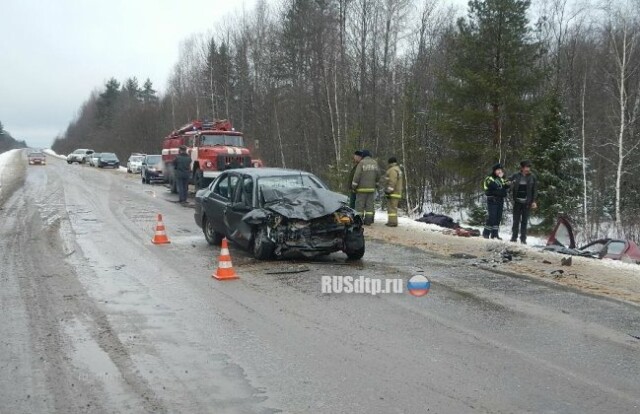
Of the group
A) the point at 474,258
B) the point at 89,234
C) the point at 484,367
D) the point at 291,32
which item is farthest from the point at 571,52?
the point at 484,367

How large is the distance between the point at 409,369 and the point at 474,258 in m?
5.86

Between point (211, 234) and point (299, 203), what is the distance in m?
2.51

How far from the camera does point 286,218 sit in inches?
355

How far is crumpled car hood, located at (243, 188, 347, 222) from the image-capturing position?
9117mm

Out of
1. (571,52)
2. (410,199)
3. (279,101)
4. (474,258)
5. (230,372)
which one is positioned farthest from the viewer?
(279,101)

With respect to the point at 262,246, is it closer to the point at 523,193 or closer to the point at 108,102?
the point at 523,193

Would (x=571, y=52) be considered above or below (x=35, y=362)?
above

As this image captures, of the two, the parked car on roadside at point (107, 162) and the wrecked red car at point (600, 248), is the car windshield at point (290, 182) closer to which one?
the wrecked red car at point (600, 248)

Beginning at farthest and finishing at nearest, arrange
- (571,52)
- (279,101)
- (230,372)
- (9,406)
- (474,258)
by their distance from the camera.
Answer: (279,101)
(571,52)
(474,258)
(230,372)
(9,406)

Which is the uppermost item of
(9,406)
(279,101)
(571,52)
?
(571,52)

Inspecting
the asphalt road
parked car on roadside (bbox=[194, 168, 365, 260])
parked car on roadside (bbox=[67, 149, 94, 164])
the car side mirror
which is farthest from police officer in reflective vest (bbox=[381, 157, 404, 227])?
parked car on roadside (bbox=[67, 149, 94, 164])

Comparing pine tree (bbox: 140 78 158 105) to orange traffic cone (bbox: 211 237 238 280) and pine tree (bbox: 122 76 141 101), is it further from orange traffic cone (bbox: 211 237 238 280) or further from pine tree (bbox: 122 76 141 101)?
orange traffic cone (bbox: 211 237 238 280)

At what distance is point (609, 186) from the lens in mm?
28781

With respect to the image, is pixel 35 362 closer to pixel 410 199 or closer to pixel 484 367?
pixel 484 367
